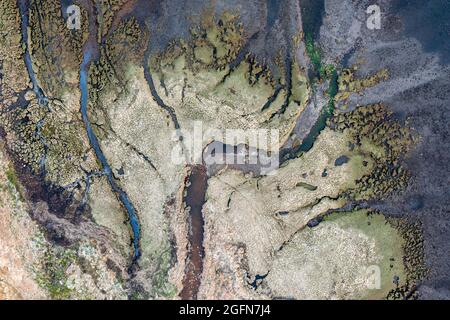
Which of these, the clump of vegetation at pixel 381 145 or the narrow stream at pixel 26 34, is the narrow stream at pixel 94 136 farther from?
the clump of vegetation at pixel 381 145

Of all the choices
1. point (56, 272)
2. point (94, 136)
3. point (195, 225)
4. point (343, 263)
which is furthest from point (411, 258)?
point (56, 272)

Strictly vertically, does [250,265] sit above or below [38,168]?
below

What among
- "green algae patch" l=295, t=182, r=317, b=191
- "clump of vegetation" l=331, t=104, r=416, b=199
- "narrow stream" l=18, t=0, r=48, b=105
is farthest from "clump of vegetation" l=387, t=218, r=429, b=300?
"narrow stream" l=18, t=0, r=48, b=105

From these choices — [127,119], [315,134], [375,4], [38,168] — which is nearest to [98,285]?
[38,168]

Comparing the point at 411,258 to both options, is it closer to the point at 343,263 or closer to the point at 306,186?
the point at 343,263

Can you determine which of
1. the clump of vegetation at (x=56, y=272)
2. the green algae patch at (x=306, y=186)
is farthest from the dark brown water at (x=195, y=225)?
the clump of vegetation at (x=56, y=272)

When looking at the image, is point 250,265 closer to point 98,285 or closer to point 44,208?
point 98,285

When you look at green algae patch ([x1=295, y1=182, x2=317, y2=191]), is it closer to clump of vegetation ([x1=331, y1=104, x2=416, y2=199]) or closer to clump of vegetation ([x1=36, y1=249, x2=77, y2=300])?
clump of vegetation ([x1=331, y1=104, x2=416, y2=199])

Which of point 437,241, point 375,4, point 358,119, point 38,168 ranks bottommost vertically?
point 437,241

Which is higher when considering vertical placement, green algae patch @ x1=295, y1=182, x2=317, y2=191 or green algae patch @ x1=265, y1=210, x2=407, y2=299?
green algae patch @ x1=295, y1=182, x2=317, y2=191

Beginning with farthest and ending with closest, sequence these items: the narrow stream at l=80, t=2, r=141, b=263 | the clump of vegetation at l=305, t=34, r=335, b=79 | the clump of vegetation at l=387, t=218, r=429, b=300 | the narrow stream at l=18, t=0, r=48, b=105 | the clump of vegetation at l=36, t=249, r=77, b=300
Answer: the narrow stream at l=18, t=0, r=48, b=105
the narrow stream at l=80, t=2, r=141, b=263
the clump of vegetation at l=305, t=34, r=335, b=79
the clump of vegetation at l=36, t=249, r=77, b=300
the clump of vegetation at l=387, t=218, r=429, b=300
